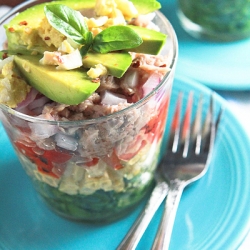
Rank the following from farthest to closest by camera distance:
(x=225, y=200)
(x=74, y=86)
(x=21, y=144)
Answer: (x=225, y=200) < (x=21, y=144) < (x=74, y=86)

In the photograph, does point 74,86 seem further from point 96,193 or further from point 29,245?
point 29,245

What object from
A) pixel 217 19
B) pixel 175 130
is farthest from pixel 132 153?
pixel 217 19

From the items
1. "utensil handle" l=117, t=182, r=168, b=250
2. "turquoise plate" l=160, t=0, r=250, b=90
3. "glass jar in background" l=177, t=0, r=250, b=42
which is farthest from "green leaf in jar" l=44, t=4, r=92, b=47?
"glass jar in background" l=177, t=0, r=250, b=42

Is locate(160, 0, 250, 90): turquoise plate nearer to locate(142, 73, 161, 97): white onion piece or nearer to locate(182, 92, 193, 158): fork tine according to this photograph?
locate(182, 92, 193, 158): fork tine

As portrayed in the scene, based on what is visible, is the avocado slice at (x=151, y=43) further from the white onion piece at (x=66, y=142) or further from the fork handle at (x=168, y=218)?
the fork handle at (x=168, y=218)

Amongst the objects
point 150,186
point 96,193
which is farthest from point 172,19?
point 96,193

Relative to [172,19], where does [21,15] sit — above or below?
above

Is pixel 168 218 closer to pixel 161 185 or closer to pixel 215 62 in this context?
pixel 161 185
